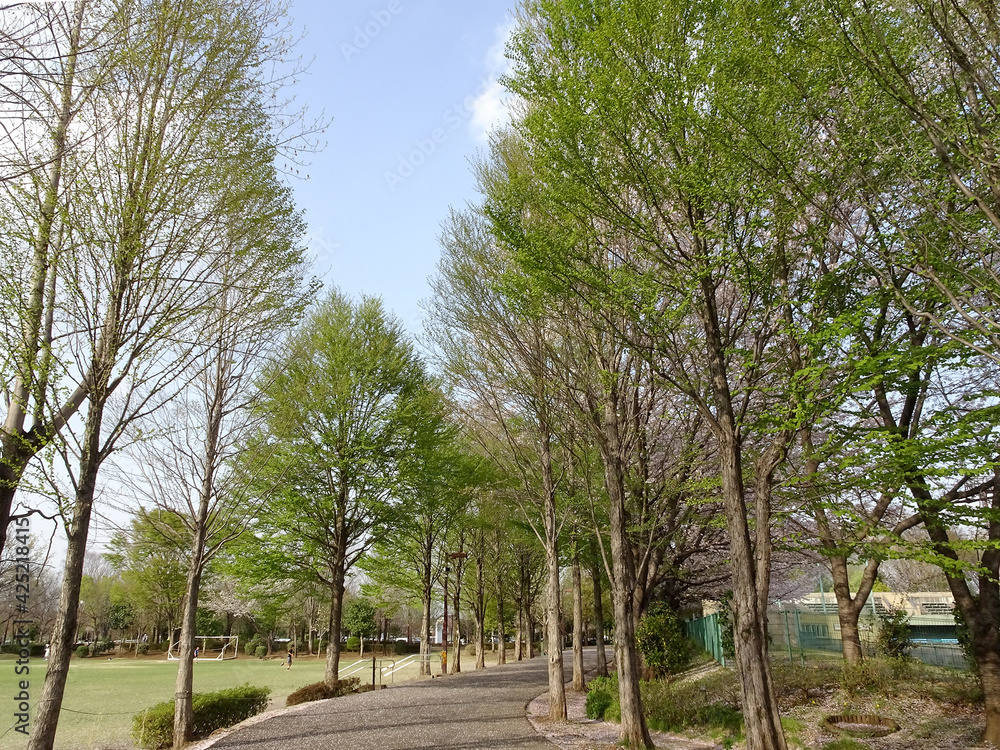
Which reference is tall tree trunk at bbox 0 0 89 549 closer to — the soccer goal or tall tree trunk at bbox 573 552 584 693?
tall tree trunk at bbox 573 552 584 693

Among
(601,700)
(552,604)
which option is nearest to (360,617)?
(552,604)

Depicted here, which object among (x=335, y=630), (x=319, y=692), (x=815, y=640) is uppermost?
(x=335, y=630)

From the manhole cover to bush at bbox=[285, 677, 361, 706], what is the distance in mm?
11228

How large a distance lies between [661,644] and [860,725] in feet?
22.0

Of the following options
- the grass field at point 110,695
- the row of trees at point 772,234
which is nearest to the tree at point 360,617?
the grass field at point 110,695

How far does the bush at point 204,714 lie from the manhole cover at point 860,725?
1090 cm

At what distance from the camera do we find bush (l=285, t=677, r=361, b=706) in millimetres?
13711

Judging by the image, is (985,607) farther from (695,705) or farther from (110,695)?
(110,695)

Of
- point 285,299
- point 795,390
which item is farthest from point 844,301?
point 285,299

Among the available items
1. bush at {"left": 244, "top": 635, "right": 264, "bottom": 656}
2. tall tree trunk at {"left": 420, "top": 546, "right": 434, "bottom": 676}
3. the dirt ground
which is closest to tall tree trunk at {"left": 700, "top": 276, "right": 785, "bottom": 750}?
the dirt ground

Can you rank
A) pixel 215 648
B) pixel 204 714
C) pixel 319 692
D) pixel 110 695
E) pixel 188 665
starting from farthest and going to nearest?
pixel 215 648 < pixel 110 695 < pixel 319 692 < pixel 204 714 < pixel 188 665

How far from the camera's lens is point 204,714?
10.9 meters

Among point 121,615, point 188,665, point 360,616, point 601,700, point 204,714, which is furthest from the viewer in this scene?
point 121,615

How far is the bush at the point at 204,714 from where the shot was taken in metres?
9.73
